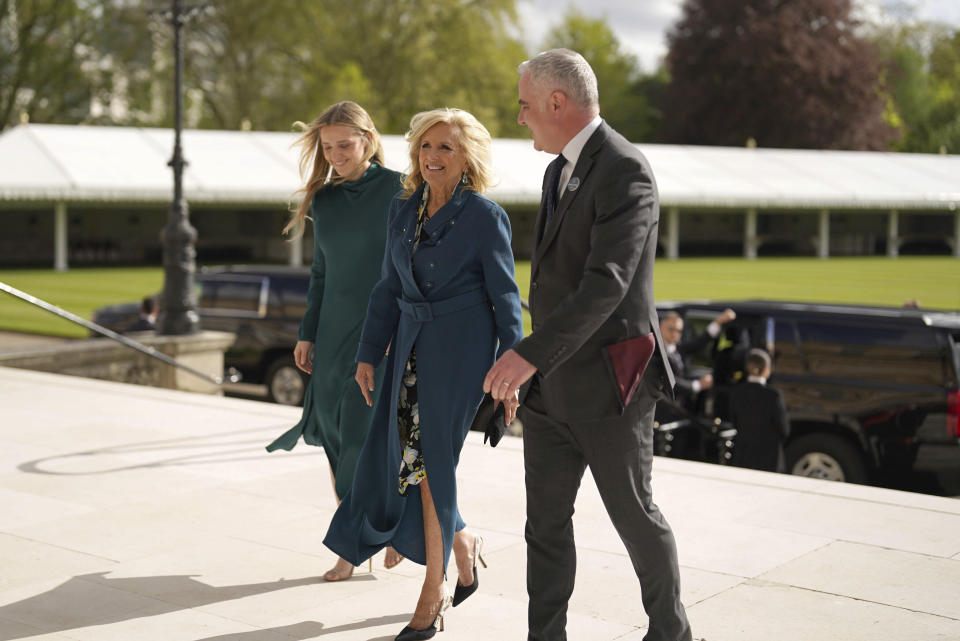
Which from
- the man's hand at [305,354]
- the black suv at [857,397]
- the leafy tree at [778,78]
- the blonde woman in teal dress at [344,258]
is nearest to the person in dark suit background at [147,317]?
the black suv at [857,397]

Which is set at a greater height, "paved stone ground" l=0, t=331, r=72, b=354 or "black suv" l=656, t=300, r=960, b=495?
"black suv" l=656, t=300, r=960, b=495

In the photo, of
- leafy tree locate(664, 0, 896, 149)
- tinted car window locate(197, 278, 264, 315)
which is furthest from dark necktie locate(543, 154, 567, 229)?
leafy tree locate(664, 0, 896, 149)

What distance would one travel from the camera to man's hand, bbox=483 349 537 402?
369 centimetres

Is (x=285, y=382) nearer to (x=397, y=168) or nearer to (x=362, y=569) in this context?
(x=362, y=569)

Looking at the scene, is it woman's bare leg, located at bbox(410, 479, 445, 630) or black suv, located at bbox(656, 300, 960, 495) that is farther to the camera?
black suv, located at bbox(656, 300, 960, 495)

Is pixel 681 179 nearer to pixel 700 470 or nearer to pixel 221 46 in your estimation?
pixel 221 46

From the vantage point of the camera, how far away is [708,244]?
5425 cm

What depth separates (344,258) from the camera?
5.37 metres

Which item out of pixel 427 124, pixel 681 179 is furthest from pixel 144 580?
pixel 681 179

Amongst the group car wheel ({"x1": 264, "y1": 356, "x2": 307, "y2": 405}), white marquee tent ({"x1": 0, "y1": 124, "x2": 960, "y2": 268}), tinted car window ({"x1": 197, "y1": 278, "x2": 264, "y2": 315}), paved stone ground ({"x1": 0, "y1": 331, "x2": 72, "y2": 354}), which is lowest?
paved stone ground ({"x1": 0, "y1": 331, "x2": 72, "y2": 354})

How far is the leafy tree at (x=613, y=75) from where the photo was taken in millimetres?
78125

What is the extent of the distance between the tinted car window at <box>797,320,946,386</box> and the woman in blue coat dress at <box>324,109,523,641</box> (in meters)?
5.85

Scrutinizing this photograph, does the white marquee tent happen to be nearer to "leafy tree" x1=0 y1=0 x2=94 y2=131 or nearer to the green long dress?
"leafy tree" x1=0 y1=0 x2=94 y2=131

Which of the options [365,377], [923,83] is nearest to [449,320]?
[365,377]
